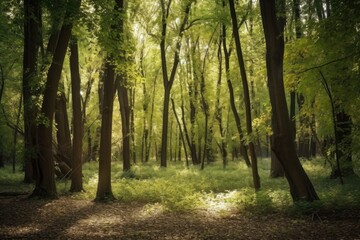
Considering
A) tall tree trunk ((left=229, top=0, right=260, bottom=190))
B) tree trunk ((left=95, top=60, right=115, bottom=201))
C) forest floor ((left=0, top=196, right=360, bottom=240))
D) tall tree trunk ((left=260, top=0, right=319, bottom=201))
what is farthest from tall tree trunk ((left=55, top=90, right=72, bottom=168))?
tall tree trunk ((left=260, top=0, right=319, bottom=201))

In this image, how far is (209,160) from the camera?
109ft

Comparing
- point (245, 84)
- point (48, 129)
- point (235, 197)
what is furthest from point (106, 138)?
point (245, 84)

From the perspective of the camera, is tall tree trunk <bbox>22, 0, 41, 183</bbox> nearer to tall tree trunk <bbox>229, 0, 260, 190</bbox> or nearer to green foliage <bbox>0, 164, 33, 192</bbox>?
green foliage <bbox>0, 164, 33, 192</bbox>

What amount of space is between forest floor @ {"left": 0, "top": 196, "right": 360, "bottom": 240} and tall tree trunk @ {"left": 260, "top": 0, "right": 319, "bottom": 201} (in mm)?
1015

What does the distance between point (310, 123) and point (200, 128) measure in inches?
669

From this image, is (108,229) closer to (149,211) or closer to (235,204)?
(149,211)

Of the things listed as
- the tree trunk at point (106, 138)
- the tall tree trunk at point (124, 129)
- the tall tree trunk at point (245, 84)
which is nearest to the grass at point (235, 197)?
the tree trunk at point (106, 138)

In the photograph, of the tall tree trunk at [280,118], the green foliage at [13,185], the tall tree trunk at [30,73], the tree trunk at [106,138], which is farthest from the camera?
the green foliage at [13,185]

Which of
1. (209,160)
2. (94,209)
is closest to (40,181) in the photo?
(94,209)

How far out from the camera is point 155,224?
29.1 feet

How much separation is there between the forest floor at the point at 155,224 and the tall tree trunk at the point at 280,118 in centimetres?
102

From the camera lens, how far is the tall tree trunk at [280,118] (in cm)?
962

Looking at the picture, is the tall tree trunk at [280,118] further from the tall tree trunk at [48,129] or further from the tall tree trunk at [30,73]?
the tall tree trunk at [30,73]

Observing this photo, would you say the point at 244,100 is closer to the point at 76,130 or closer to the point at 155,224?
the point at 155,224
